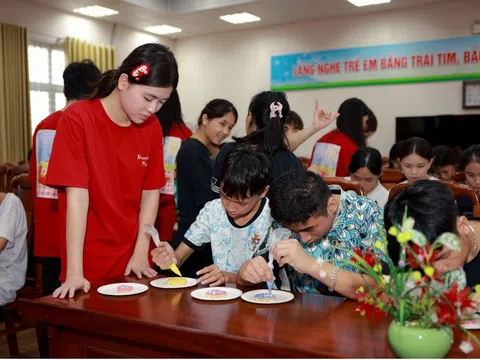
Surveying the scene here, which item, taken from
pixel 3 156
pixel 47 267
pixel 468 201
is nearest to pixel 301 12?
pixel 3 156

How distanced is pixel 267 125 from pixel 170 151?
27.3 inches

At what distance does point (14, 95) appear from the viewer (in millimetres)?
6555

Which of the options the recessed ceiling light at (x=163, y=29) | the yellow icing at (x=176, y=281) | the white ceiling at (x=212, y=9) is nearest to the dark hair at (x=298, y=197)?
the yellow icing at (x=176, y=281)

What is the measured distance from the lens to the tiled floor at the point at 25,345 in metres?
2.75

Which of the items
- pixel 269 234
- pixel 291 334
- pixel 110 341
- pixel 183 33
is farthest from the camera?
pixel 183 33

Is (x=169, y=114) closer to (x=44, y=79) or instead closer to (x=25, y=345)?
(x=25, y=345)

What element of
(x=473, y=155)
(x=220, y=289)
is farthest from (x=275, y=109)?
(x=473, y=155)

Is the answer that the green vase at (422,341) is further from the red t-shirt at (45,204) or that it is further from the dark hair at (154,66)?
the red t-shirt at (45,204)

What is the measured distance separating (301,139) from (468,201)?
3.05 feet

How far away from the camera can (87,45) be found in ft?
23.8

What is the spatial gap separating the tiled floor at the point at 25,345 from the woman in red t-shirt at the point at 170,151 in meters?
1.05

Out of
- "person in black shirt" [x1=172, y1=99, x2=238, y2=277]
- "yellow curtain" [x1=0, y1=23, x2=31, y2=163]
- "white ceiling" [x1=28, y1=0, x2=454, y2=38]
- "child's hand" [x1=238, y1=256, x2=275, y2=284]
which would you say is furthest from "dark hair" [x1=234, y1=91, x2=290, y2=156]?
"yellow curtain" [x1=0, y1=23, x2=31, y2=163]

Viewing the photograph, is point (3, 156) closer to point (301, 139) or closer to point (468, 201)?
point (301, 139)

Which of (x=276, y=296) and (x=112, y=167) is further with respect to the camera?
(x=112, y=167)
